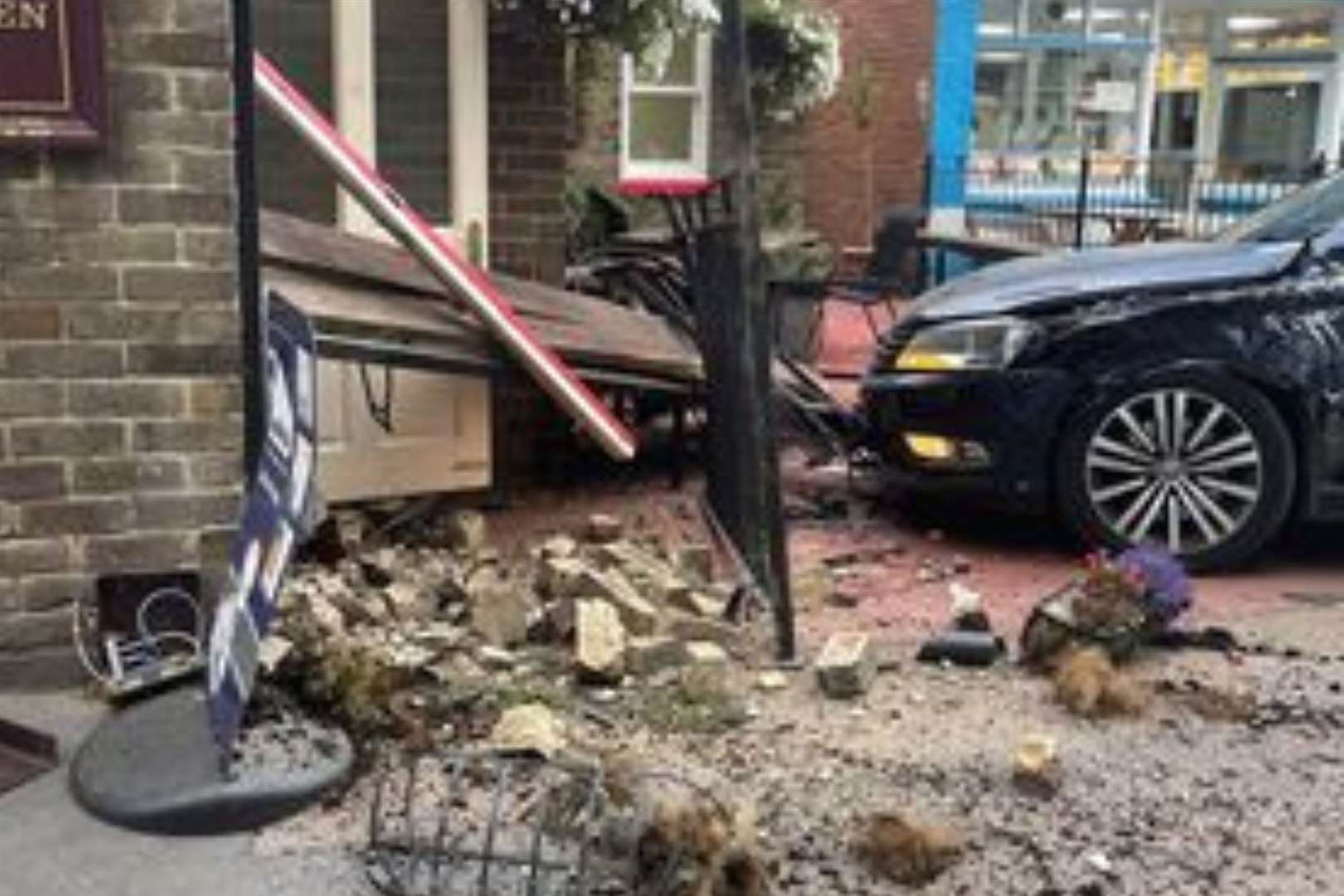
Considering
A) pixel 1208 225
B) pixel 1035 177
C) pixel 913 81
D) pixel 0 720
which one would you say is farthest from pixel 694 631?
pixel 1035 177

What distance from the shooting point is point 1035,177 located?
1933 cm

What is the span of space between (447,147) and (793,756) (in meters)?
3.73

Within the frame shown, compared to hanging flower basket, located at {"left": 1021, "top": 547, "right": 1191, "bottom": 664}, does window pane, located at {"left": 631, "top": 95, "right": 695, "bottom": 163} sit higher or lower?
higher

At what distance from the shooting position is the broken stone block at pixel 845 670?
4.59 meters

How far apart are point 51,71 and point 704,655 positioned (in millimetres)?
2217

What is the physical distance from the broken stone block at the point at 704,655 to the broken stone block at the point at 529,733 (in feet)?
1.93

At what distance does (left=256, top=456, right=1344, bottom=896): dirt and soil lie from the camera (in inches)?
142

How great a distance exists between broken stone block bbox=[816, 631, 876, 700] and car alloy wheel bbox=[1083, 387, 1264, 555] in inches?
76.6

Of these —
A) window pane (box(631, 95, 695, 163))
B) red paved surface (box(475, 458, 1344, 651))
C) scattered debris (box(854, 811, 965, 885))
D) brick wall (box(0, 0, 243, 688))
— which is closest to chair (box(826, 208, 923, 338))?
window pane (box(631, 95, 695, 163))

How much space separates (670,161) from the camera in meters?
14.5

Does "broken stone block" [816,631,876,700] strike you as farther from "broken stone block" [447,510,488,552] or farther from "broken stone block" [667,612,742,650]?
"broken stone block" [447,510,488,552]

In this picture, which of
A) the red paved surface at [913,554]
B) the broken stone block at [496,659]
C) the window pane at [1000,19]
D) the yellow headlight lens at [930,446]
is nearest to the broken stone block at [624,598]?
the broken stone block at [496,659]

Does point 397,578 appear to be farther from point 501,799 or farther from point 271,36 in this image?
point 271,36

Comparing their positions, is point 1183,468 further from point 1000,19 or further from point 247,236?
point 1000,19
